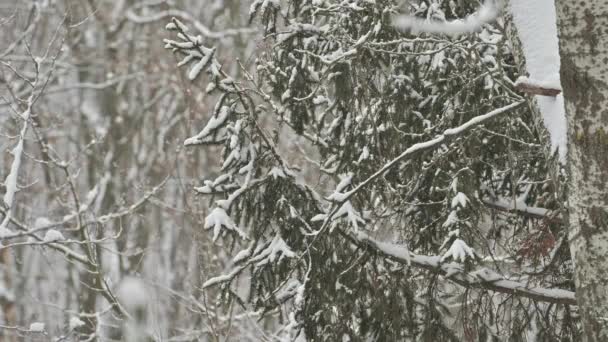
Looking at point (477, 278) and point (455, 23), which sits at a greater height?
point (455, 23)

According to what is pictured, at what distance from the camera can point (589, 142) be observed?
10.6 ft

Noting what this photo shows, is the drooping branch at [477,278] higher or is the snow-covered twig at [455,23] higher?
the snow-covered twig at [455,23]

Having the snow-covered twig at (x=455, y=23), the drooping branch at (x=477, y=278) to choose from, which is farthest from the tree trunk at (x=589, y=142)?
the drooping branch at (x=477, y=278)

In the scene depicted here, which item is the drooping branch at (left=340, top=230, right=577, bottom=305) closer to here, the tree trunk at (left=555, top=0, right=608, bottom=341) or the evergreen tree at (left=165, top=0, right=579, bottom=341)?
the evergreen tree at (left=165, top=0, right=579, bottom=341)

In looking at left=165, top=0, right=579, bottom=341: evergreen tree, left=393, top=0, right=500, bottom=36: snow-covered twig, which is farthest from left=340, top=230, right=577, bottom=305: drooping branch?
left=393, top=0, right=500, bottom=36: snow-covered twig

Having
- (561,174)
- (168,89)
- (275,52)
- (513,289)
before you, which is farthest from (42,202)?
(561,174)

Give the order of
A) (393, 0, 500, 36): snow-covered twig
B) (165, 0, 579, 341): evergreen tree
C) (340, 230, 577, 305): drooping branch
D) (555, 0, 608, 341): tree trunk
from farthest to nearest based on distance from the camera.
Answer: (165, 0, 579, 341): evergreen tree → (340, 230, 577, 305): drooping branch → (393, 0, 500, 36): snow-covered twig → (555, 0, 608, 341): tree trunk

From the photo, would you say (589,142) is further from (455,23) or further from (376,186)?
(376,186)

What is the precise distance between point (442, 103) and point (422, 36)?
54 centimetres

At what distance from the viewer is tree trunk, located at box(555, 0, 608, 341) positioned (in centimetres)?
321

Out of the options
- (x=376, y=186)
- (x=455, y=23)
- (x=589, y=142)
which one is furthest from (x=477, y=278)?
(x=589, y=142)

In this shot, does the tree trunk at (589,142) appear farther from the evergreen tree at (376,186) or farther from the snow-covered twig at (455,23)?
the evergreen tree at (376,186)

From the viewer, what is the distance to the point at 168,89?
1897cm

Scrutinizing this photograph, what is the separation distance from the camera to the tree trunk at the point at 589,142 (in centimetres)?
321
